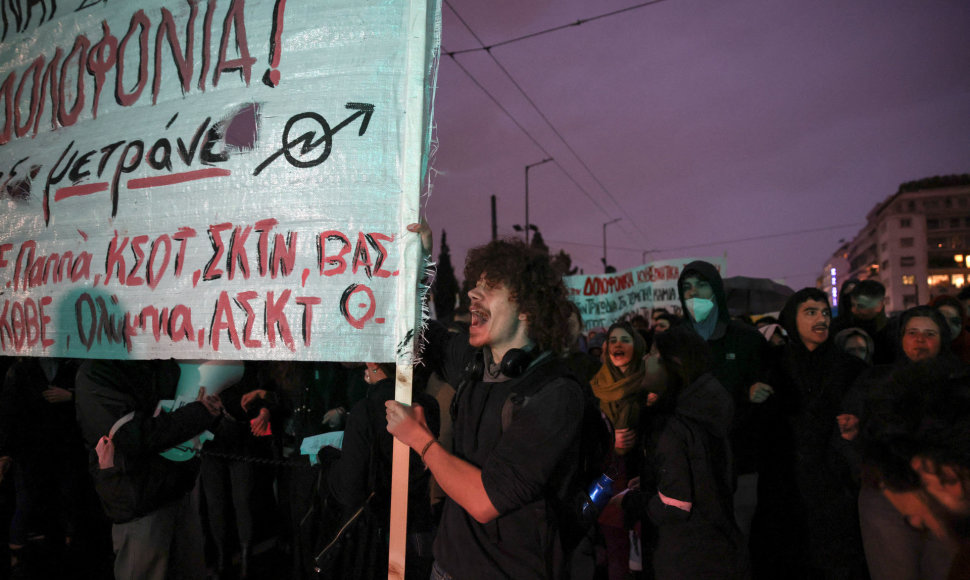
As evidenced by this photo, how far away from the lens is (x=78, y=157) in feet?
8.63

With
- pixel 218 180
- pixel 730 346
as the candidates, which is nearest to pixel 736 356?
pixel 730 346

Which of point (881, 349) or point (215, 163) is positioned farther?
point (881, 349)

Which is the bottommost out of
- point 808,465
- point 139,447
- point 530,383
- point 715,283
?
point 808,465

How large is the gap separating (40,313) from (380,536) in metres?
1.86

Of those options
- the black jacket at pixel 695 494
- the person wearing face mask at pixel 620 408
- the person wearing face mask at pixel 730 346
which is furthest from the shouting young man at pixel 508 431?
the person wearing face mask at pixel 730 346

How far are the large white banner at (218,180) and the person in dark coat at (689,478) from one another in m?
1.53

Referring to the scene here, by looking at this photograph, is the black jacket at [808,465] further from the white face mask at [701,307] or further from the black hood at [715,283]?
the white face mask at [701,307]

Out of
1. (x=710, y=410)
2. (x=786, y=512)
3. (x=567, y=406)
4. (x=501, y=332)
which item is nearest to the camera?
(x=567, y=406)

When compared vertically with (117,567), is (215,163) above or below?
above

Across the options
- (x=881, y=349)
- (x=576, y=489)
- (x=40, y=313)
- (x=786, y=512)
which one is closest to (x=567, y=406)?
(x=576, y=489)

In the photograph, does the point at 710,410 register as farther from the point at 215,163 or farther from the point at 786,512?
the point at 215,163

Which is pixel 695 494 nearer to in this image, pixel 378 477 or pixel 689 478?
pixel 689 478

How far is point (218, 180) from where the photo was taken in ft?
7.33

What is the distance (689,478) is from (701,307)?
5.79 ft
